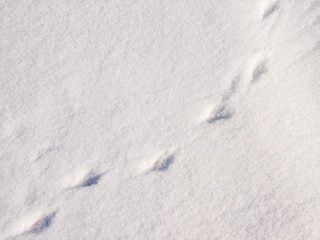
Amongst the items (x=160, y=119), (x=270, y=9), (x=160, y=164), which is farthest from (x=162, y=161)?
(x=270, y=9)

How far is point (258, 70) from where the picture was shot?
1071 mm

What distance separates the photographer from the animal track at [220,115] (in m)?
1.05

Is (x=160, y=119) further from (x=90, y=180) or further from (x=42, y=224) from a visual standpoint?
(x=42, y=224)

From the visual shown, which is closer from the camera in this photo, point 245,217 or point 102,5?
point 245,217

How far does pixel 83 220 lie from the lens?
0.99 metres

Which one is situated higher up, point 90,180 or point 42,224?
point 90,180

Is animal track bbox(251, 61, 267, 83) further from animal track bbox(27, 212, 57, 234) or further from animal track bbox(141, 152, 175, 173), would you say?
animal track bbox(27, 212, 57, 234)

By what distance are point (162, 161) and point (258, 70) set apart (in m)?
0.41

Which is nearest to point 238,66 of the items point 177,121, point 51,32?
point 177,121

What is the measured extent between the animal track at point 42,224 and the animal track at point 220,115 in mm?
533

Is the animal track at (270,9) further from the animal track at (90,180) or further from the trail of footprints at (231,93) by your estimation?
the animal track at (90,180)

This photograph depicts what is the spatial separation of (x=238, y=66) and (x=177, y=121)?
26 centimetres

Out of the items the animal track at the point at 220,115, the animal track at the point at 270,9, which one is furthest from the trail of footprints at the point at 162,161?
the animal track at the point at 270,9

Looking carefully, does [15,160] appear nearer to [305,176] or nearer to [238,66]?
[238,66]
